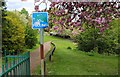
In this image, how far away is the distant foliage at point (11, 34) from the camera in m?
13.7

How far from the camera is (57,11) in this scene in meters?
6.23

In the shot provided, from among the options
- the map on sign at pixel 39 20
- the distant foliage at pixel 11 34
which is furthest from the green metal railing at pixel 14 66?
the distant foliage at pixel 11 34

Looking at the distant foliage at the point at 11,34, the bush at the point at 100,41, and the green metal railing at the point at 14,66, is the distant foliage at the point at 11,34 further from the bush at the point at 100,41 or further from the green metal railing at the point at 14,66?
the green metal railing at the point at 14,66

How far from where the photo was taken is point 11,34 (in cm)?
1412

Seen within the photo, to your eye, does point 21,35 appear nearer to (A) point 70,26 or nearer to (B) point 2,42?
(B) point 2,42

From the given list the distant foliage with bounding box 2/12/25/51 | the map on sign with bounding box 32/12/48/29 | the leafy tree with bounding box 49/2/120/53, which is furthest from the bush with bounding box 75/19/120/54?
the map on sign with bounding box 32/12/48/29

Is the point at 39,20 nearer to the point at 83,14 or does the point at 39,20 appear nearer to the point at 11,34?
the point at 83,14

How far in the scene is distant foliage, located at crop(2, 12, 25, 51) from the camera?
13706 millimetres

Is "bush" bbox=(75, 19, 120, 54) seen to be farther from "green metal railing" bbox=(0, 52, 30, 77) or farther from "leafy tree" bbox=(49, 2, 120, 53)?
"green metal railing" bbox=(0, 52, 30, 77)

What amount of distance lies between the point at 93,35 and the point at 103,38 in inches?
25.3

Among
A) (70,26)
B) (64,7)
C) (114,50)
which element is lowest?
(114,50)

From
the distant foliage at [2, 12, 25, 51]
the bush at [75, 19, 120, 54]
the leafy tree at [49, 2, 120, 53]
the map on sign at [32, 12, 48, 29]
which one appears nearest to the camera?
the map on sign at [32, 12, 48, 29]

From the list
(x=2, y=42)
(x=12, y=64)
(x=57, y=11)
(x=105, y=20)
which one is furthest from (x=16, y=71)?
(x=2, y=42)

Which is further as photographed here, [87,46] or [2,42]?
[87,46]
